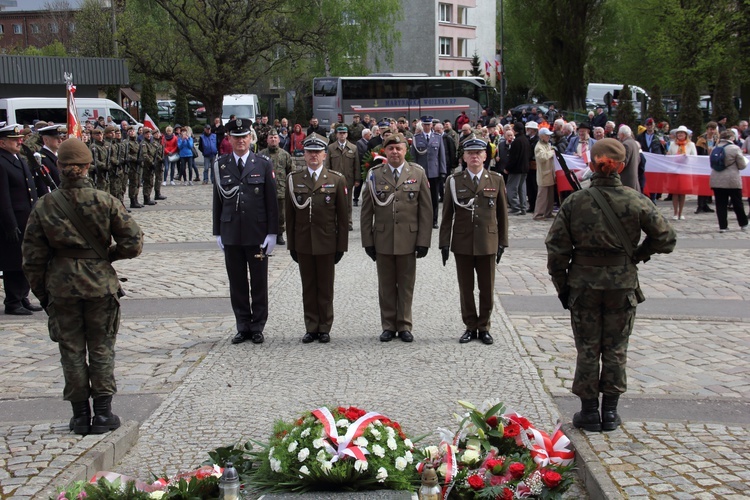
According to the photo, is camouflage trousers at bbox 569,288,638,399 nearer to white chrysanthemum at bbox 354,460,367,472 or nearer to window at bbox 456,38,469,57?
white chrysanthemum at bbox 354,460,367,472

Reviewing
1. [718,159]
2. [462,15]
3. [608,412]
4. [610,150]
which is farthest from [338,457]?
[462,15]

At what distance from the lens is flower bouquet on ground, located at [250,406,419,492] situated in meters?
4.98

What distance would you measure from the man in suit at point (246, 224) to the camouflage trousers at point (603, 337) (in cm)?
386

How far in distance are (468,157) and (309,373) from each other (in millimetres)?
2711

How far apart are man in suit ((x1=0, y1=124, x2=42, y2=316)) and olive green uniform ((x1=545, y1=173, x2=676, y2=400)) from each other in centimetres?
685

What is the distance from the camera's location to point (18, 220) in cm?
1070

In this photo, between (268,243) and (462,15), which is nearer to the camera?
(268,243)

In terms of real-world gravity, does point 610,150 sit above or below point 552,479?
above

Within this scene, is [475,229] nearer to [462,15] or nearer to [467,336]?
[467,336]

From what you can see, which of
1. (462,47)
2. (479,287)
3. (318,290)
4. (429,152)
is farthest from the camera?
(462,47)

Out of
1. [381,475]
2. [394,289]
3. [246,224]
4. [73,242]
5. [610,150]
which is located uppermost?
[610,150]

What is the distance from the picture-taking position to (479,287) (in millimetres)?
8953

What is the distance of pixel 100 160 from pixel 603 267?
49.0 ft

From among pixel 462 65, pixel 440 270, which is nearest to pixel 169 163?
pixel 440 270
